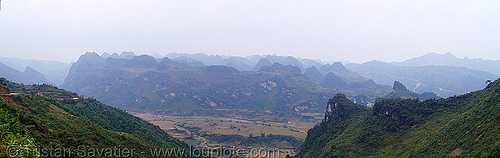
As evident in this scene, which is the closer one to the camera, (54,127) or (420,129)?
(54,127)

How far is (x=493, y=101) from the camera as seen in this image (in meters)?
46.1

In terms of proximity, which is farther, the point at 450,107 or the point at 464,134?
the point at 450,107

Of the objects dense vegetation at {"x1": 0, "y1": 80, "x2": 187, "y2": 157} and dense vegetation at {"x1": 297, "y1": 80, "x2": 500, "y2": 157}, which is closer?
dense vegetation at {"x1": 0, "y1": 80, "x2": 187, "y2": 157}

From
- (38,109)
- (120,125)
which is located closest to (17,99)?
(38,109)

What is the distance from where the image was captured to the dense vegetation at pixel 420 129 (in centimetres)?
4109

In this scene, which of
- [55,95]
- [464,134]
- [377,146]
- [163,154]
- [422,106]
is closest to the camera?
[464,134]

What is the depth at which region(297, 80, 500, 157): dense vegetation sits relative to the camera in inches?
1618

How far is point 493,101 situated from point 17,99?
8296 centimetres

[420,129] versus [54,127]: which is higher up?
[54,127]

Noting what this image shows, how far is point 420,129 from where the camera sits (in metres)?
58.4

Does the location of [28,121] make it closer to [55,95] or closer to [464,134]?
[55,95]

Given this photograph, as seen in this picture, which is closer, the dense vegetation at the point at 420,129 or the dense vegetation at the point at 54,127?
the dense vegetation at the point at 54,127

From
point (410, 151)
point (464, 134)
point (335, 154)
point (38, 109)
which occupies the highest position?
point (38, 109)

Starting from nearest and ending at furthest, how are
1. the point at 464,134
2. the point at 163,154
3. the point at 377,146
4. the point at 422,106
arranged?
the point at 464,134 < the point at 163,154 < the point at 377,146 < the point at 422,106
